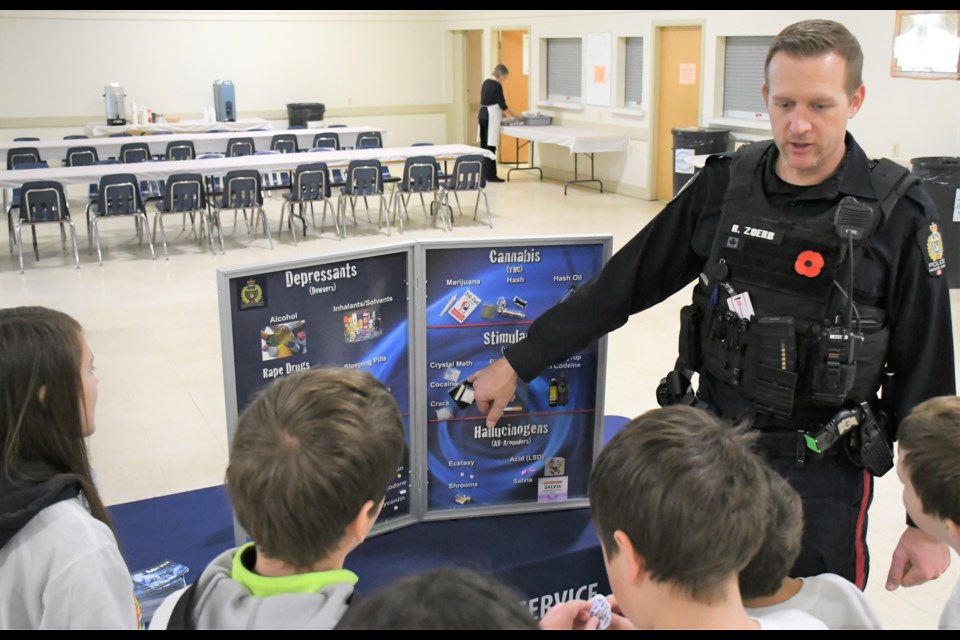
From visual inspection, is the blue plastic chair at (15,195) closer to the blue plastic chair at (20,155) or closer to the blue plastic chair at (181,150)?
the blue plastic chair at (20,155)

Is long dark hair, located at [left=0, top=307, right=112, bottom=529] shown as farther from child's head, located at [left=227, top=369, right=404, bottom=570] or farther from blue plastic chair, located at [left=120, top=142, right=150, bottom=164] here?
blue plastic chair, located at [left=120, top=142, right=150, bottom=164]

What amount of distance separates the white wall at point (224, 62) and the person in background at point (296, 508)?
15527 millimetres

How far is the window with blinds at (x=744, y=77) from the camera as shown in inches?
420

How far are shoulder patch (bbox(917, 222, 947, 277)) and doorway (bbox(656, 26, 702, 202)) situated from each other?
388 inches

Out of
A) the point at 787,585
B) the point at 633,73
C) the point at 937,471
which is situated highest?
the point at 633,73

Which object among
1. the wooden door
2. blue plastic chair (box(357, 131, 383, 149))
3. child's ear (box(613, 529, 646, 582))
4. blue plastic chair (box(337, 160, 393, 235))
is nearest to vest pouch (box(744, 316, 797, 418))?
child's ear (box(613, 529, 646, 582))

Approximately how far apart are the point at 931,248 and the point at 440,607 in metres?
1.84

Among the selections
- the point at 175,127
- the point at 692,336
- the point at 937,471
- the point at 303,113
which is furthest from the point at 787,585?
the point at 303,113

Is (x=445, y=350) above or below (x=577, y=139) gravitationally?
below

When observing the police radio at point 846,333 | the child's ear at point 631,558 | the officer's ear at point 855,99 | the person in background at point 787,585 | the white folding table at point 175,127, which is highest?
the officer's ear at point 855,99

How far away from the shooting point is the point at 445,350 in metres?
2.71

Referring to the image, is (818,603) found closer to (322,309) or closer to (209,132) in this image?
(322,309)

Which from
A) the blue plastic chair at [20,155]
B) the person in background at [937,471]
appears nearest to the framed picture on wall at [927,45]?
the person in background at [937,471]

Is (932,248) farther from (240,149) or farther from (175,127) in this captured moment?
(175,127)
